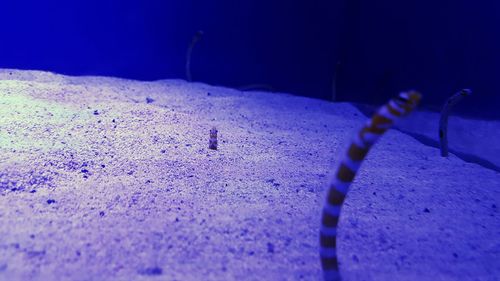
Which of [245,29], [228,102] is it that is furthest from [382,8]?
[228,102]

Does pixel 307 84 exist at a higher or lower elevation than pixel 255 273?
higher

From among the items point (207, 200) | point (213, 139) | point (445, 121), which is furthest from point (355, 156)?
point (445, 121)

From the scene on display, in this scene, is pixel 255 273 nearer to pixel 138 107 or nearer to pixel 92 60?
pixel 138 107

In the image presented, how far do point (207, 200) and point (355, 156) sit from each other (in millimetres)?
1144

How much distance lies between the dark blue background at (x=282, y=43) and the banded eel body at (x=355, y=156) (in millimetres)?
4527

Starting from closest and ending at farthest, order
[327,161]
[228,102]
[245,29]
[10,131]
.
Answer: [10,131] → [327,161] → [228,102] → [245,29]

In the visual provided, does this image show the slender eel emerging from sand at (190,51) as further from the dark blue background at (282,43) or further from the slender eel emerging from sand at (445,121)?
the slender eel emerging from sand at (445,121)

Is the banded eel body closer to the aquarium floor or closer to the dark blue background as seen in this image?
the aquarium floor

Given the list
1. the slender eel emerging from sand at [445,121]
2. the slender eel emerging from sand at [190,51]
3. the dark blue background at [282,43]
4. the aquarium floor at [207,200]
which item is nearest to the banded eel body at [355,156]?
the aquarium floor at [207,200]

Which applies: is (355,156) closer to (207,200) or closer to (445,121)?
(207,200)

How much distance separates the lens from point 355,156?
127cm

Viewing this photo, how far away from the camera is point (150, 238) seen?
5.87 ft

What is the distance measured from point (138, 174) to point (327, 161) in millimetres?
1445

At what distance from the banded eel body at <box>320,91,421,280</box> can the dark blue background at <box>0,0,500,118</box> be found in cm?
453
